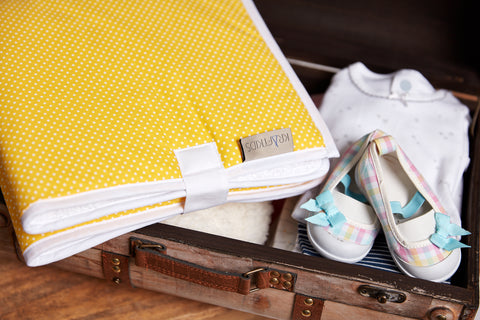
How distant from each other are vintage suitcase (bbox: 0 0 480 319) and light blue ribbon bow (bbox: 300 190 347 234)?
6cm

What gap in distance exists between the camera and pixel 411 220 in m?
0.83

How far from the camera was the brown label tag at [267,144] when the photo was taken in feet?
2.64

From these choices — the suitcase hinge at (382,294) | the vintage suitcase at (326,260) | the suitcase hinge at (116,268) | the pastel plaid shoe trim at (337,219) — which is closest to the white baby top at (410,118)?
the vintage suitcase at (326,260)

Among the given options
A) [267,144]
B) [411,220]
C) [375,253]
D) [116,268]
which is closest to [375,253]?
[375,253]

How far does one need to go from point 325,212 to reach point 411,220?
0.45ft

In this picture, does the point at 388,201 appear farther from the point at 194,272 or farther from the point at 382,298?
the point at 194,272

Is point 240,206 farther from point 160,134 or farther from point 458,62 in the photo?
point 458,62

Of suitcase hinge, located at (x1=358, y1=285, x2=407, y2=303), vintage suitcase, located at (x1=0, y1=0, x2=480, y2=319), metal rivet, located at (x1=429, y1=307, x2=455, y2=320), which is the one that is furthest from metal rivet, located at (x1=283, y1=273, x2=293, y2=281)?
metal rivet, located at (x1=429, y1=307, x2=455, y2=320)

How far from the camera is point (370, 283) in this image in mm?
780

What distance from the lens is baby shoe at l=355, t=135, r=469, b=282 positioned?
81 centimetres

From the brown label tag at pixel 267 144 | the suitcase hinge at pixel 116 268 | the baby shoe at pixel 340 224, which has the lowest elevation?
the suitcase hinge at pixel 116 268

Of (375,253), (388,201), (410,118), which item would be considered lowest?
(375,253)

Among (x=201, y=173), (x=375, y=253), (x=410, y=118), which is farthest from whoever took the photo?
(x=410, y=118)

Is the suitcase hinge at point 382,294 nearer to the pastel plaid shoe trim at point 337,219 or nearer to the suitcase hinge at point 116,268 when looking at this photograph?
the pastel plaid shoe trim at point 337,219
